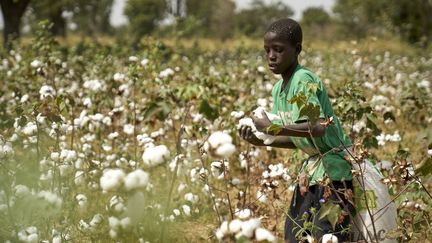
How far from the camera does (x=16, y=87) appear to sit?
18.3 feet

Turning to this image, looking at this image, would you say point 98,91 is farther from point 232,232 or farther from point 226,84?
point 232,232

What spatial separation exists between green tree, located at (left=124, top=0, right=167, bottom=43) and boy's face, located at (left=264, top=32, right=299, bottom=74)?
182ft

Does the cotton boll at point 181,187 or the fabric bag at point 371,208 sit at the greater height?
the fabric bag at point 371,208

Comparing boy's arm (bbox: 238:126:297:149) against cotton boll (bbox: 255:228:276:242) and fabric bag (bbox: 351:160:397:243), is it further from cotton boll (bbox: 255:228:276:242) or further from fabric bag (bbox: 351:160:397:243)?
cotton boll (bbox: 255:228:276:242)

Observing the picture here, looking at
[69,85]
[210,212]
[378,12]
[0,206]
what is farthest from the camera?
[378,12]

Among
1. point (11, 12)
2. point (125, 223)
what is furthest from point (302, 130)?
point (11, 12)

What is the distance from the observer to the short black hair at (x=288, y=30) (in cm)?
242

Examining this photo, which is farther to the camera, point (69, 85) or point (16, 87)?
point (69, 85)

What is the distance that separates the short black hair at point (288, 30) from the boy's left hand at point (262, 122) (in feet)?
1.34

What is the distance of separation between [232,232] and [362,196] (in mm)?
1054

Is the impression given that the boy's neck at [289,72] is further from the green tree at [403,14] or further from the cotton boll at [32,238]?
the green tree at [403,14]

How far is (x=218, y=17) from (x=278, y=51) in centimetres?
7056

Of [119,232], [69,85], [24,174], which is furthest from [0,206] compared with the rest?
[69,85]

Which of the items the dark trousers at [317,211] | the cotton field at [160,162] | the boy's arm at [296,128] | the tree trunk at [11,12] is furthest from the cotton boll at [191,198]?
the tree trunk at [11,12]
